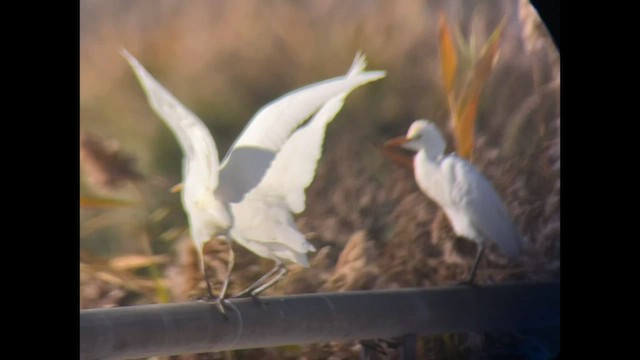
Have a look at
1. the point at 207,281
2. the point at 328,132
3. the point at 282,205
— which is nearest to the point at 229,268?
the point at 207,281

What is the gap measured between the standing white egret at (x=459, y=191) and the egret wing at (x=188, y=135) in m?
0.84

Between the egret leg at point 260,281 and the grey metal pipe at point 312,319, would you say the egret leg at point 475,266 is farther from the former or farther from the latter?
the egret leg at point 260,281

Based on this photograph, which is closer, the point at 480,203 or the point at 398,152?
the point at 398,152

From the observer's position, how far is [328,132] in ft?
13.9

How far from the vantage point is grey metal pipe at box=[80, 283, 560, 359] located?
3.68m

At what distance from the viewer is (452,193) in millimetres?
4613

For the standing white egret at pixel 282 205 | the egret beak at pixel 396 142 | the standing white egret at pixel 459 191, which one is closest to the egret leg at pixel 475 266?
the standing white egret at pixel 459 191

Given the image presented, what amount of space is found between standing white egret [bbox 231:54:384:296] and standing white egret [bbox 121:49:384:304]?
0.11ft

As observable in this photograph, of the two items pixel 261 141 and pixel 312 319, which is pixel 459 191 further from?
pixel 261 141

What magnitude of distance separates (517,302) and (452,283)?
41 centimetres

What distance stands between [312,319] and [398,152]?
2.46ft
